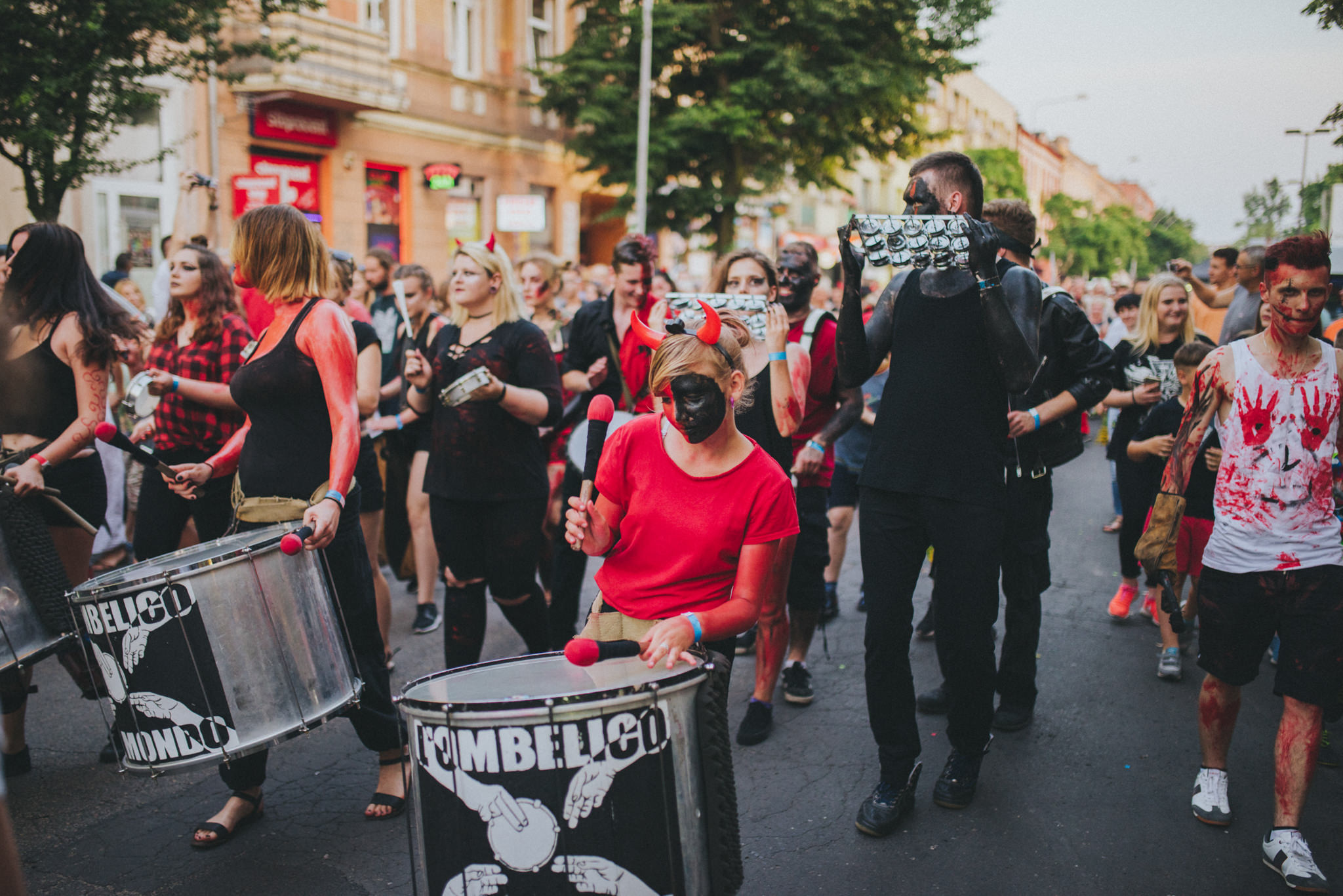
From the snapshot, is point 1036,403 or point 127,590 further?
point 1036,403

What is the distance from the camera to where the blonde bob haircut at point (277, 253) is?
3.45m

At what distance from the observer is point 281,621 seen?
2.93 meters

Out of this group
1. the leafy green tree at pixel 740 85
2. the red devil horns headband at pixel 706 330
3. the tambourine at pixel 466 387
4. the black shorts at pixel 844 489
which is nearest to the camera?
the red devil horns headband at pixel 706 330

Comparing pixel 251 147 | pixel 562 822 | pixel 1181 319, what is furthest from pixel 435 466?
pixel 251 147

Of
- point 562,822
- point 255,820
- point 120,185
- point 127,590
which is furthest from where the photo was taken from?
point 120,185

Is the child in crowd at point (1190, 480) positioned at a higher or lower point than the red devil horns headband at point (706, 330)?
lower

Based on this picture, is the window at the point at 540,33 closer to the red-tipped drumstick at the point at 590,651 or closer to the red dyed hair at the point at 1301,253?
the red dyed hair at the point at 1301,253

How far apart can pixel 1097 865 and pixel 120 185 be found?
55.1 ft

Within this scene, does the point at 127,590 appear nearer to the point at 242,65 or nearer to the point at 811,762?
the point at 811,762

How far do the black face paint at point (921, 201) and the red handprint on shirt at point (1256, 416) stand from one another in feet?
3.88

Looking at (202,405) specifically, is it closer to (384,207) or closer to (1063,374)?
(1063,374)

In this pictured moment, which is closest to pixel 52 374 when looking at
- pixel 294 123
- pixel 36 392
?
pixel 36 392

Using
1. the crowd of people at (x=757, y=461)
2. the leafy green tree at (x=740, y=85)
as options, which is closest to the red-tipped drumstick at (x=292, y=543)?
the crowd of people at (x=757, y=461)

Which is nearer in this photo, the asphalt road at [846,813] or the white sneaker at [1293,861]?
the white sneaker at [1293,861]
